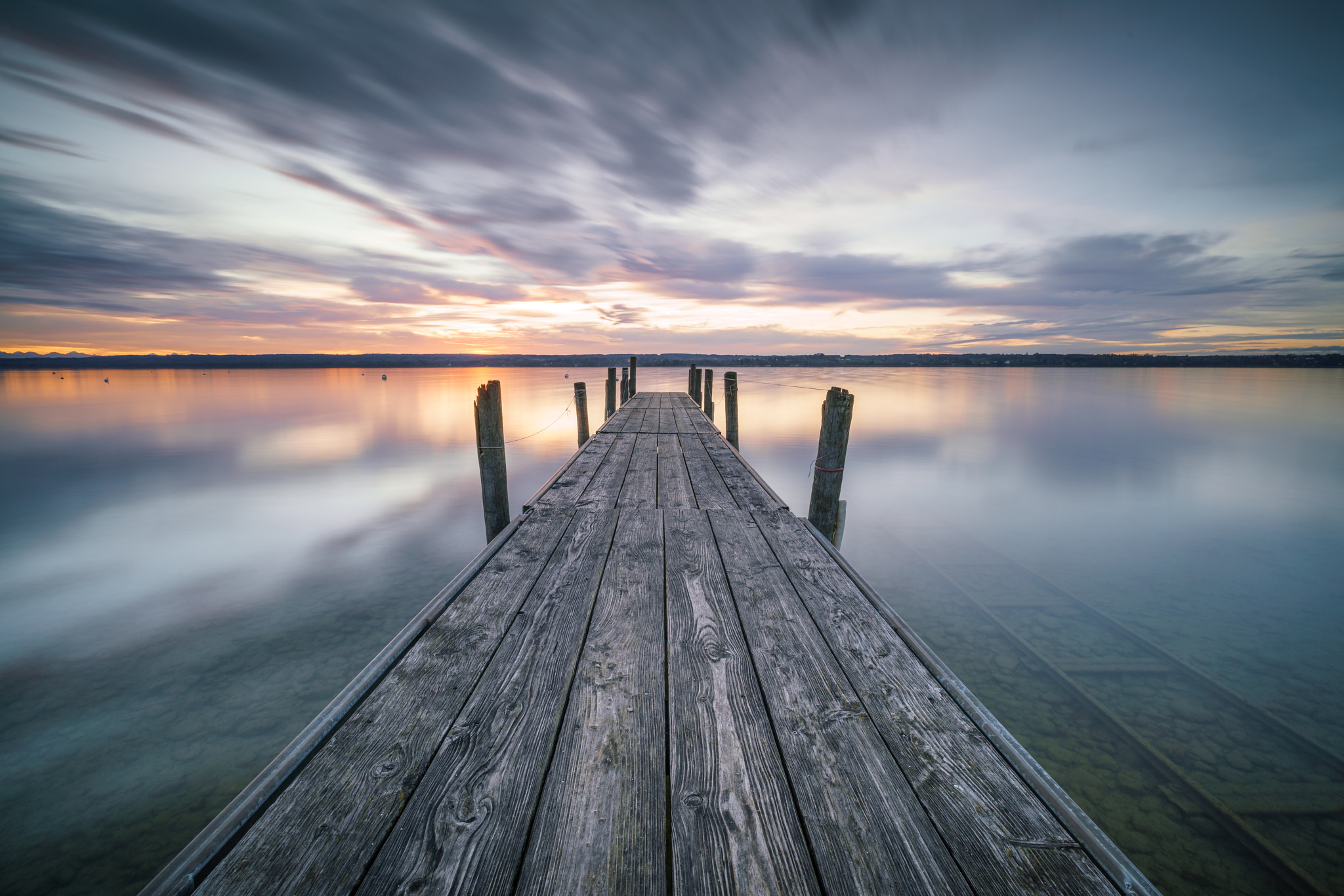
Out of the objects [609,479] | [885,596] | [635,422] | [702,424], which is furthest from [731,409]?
[609,479]

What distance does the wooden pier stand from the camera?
4.43 feet

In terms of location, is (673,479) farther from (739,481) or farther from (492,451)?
(492,451)

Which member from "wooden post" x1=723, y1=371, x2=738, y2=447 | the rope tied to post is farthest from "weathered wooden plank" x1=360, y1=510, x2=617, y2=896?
"wooden post" x1=723, y1=371, x2=738, y2=447

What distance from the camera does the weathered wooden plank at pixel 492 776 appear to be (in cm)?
134

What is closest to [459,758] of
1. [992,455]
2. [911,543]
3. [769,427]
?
[911,543]

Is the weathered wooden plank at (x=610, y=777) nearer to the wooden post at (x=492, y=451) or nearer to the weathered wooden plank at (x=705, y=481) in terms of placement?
the weathered wooden plank at (x=705, y=481)

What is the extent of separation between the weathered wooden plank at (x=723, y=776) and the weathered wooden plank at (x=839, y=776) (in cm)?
6

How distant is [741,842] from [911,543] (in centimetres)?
805

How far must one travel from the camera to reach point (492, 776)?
1644mm

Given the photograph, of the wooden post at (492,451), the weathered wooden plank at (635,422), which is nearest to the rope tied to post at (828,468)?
the wooden post at (492,451)

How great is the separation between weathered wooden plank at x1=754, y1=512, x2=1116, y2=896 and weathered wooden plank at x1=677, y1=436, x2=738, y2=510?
194 centimetres

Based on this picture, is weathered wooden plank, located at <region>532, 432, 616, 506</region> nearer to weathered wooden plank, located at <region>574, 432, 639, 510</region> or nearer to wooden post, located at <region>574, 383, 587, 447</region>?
weathered wooden plank, located at <region>574, 432, 639, 510</region>

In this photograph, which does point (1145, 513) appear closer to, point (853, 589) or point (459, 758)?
point (853, 589)

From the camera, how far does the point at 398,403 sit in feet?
101
